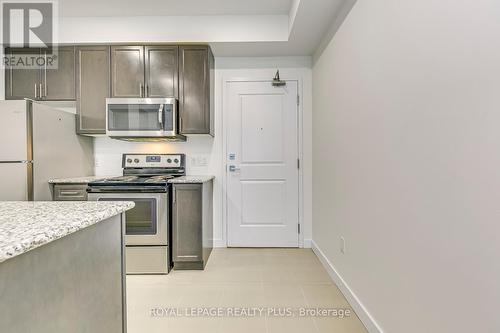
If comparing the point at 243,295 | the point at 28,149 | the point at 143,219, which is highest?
the point at 28,149

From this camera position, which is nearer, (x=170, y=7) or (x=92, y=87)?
(x=170, y=7)

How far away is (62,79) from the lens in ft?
10.1

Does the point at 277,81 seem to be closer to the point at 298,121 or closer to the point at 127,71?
the point at 298,121

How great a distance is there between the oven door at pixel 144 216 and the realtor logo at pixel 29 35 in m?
1.82

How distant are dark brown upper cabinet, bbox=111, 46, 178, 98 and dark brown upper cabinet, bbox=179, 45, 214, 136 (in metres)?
0.14

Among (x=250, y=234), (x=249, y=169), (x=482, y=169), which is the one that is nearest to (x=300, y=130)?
(x=249, y=169)

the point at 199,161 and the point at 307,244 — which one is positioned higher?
the point at 199,161

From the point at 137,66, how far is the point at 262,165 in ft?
6.14

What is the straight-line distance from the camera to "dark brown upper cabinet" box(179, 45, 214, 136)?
10.1 feet

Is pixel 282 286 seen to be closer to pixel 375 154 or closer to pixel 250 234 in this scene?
pixel 250 234

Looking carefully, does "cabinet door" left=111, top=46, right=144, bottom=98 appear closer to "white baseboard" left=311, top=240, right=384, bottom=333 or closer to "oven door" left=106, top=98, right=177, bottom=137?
"oven door" left=106, top=98, right=177, bottom=137

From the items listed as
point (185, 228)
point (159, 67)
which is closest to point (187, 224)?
point (185, 228)

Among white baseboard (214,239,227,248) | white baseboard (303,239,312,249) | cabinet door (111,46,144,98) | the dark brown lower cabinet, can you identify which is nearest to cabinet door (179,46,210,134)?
cabinet door (111,46,144,98)

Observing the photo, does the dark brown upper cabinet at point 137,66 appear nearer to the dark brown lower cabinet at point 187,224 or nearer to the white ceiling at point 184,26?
the white ceiling at point 184,26
